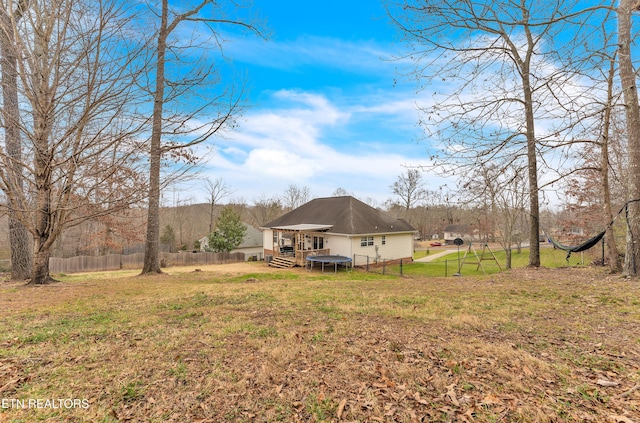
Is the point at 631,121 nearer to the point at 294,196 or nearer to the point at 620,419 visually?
the point at 620,419

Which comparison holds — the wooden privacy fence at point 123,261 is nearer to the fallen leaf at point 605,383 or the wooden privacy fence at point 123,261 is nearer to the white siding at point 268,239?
the white siding at point 268,239

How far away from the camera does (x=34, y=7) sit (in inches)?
228

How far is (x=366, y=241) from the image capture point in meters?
20.5

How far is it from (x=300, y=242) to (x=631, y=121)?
18.2m

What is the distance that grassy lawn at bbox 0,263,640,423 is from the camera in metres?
2.21

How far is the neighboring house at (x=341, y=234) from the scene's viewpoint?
20000 millimetres

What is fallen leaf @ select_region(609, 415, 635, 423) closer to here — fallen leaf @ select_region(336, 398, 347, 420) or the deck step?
fallen leaf @ select_region(336, 398, 347, 420)

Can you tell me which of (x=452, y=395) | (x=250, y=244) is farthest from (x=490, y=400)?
(x=250, y=244)

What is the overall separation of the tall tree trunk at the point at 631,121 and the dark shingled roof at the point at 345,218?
1394 centimetres

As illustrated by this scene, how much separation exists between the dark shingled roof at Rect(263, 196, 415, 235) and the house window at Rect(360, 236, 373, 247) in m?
0.52

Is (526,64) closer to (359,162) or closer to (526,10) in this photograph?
(526,10)

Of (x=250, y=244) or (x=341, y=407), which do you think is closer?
(x=341, y=407)

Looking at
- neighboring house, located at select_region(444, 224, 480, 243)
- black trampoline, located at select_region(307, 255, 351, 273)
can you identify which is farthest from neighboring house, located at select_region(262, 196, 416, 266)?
neighboring house, located at select_region(444, 224, 480, 243)

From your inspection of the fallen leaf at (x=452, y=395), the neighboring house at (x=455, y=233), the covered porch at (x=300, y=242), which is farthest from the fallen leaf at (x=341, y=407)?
the neighboring house at (x=455, y=233)
